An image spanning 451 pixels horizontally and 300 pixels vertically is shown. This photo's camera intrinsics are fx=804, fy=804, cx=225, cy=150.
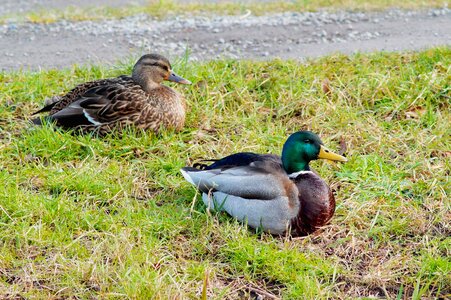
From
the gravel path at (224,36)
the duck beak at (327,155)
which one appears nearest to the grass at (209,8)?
the gravel path at (224,36)

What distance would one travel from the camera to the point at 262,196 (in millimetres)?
4773

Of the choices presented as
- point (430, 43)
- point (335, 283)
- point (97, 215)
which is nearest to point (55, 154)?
point (97, 215)

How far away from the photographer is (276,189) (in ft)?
15.7

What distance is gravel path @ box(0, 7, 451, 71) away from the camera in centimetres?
783

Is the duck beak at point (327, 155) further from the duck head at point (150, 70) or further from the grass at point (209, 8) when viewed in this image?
the grass at point (209, 8)

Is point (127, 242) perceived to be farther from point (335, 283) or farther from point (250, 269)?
point (335, 283)

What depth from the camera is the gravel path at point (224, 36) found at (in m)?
7.83

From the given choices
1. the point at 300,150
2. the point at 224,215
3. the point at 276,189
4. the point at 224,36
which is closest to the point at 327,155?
the point at 300,150

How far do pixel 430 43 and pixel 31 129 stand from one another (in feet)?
13.5

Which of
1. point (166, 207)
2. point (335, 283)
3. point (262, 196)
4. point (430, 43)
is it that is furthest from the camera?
point (430, 43)

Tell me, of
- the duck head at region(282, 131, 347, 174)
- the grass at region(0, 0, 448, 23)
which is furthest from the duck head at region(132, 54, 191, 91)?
the grass at region(0, 0, 448, 23)

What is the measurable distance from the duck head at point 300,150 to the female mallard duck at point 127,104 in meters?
1.39

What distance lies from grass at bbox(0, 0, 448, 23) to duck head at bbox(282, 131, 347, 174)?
15.8 ft

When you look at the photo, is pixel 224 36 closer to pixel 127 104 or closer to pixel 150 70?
pixel 150 70
